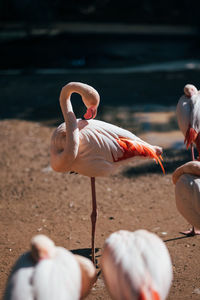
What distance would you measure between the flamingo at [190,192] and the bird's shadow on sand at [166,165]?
201 cm

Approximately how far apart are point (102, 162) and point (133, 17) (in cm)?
1259

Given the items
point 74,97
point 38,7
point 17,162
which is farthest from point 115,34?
point 17,162

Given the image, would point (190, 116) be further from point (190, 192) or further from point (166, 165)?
point (166, 165)

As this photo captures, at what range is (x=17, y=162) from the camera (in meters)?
5.64

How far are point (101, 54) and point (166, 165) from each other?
7.84 meters

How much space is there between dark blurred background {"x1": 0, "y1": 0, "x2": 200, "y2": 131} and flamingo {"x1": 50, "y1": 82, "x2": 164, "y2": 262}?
3191mm

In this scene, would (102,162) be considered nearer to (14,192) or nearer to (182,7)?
(14,192)

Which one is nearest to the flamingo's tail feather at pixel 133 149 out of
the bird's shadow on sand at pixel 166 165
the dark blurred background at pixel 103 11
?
the bird's shadow on sand at pixel 166 165

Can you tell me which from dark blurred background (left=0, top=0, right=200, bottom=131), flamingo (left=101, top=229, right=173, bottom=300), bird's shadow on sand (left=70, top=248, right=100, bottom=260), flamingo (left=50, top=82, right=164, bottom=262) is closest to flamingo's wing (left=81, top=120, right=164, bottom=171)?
flamingo (left=50, top=82, right=164, bottom=262)

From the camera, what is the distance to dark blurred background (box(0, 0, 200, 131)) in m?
8.09

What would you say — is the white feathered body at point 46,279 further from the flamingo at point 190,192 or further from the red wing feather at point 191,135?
the red wing feather at point 191,135

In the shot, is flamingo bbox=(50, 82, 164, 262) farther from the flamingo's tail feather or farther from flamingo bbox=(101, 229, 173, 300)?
flamingo bbox=(101, 229, 173, 300)

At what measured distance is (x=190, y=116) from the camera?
4.06m

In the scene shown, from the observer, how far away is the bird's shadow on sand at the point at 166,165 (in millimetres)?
5215
